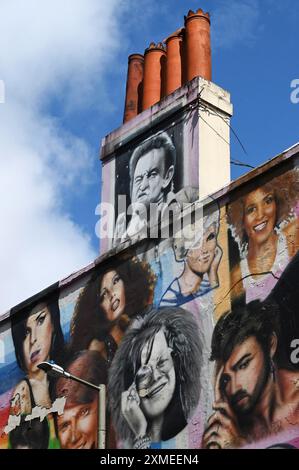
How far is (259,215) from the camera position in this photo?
17609 millimetres

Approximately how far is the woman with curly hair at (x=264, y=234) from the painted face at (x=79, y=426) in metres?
4.77

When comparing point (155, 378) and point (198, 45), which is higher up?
point (198, 45)

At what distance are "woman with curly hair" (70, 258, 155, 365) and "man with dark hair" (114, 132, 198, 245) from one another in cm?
125

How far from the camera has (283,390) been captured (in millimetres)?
15703

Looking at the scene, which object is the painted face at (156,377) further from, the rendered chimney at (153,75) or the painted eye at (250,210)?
the rendered chimney at (153,75)

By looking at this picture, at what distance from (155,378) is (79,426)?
2.69 meters

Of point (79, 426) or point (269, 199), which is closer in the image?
point (269, 199)

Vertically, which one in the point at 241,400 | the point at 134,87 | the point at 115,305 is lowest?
the point at 241,400

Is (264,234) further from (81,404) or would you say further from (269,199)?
(81,404)

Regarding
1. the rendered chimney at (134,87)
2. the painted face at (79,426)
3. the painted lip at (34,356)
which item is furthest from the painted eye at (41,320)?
the rendered chimney at (134,87)

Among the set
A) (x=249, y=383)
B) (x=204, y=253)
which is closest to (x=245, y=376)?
(x=249, y=383)

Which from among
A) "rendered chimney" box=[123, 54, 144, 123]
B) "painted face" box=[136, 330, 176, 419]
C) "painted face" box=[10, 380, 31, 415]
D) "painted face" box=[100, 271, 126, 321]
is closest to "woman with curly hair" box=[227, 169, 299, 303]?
"painted face" box=[136, 330, 176, 419]

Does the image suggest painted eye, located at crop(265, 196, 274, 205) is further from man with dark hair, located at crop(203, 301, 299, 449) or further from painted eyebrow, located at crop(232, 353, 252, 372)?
painted eyebrow, located at crop(232, 353, 252, 372)
